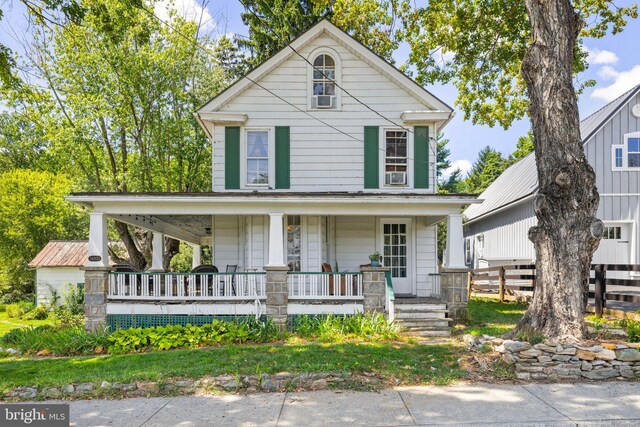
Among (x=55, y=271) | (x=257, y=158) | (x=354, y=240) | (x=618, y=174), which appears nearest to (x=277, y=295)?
(x=354, y=240)

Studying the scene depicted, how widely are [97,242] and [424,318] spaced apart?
768cm

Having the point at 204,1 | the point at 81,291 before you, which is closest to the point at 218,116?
the point at 204,1

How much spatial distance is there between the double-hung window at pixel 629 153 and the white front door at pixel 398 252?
809cm

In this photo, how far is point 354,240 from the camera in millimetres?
12094

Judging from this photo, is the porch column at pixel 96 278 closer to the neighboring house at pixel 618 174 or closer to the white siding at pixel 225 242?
the white siding at pixel 225 242

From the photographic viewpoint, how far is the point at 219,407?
5.17 meters

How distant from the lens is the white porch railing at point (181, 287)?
988 centimetres

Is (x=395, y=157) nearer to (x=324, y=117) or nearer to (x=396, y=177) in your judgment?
(x=396, y=177)

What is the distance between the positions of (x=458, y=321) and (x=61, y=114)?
17.6 m

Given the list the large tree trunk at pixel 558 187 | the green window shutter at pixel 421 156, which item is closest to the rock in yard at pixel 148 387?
the large tree trunk at pixel 558 187

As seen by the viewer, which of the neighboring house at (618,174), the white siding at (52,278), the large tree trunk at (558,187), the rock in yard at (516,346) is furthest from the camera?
the white siding at (52,278)

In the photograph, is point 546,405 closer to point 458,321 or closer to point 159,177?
point 458,321

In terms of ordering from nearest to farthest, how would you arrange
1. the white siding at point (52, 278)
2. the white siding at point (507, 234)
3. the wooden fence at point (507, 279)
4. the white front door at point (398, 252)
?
the white front door at point (398, 252)
the wooden fence at point (507, 279)
the white siding at point (507, 234)
the white siding at point (52, 278)

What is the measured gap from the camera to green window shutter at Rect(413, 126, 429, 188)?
39.4 ft
